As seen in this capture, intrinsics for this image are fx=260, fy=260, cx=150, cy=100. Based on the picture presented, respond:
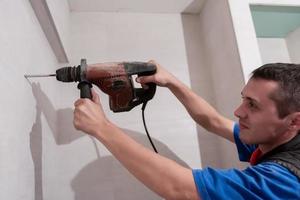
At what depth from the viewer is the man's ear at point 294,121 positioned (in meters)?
0.70

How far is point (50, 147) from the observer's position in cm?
101

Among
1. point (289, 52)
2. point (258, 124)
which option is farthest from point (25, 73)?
point (289, 52)

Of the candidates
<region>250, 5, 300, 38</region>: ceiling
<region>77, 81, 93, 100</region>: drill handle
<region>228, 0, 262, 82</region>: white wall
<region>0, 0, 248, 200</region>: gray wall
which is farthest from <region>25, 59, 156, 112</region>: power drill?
<region>250, 5, 300, 38</region>: ceiling

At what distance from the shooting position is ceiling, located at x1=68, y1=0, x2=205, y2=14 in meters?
1.29

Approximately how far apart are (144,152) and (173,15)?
1018 mm

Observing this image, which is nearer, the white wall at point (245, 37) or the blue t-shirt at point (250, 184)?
the blue t-shirt at point (250, 184)

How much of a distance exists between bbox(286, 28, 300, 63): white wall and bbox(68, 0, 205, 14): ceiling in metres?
0.58

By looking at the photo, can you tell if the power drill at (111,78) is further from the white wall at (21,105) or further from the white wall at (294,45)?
the white wall at (294,45)

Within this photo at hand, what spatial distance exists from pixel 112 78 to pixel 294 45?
123 cm

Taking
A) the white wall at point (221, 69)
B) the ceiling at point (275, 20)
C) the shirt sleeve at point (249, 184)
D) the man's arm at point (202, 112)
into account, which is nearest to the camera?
the shirt sleeve at point (249, 184)

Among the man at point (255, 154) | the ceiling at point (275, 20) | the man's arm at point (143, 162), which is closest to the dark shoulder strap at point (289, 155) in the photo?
the man at point (255, 154)

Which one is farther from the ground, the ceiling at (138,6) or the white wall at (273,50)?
the ceiling at (138,6)

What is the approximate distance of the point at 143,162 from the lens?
620 millimetres

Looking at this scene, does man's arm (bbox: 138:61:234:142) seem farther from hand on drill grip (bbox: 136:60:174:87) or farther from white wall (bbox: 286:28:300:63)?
white wall (bbox: 286:28:300:63)
